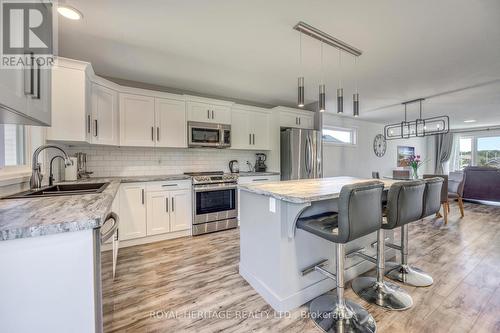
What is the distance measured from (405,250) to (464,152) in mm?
9513

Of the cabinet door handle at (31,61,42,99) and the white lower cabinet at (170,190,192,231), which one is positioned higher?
the cabinet door handle at (31,61,42,99)

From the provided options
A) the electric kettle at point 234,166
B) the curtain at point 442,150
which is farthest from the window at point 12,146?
the curtain at point 442,150

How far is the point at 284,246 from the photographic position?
1.71 metres

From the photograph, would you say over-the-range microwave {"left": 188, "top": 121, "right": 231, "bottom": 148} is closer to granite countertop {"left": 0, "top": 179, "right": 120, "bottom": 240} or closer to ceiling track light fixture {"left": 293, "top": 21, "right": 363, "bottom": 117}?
ceiling track light fixture {"left": 293, "top": 21, "right": 363, "bottom": 117}

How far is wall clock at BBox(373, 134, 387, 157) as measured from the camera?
7.14 m

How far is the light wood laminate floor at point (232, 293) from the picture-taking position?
157cm

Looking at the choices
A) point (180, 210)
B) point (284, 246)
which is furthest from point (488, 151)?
point (180, 210)

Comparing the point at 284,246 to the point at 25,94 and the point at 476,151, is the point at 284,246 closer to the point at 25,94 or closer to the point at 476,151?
the point at 25,94

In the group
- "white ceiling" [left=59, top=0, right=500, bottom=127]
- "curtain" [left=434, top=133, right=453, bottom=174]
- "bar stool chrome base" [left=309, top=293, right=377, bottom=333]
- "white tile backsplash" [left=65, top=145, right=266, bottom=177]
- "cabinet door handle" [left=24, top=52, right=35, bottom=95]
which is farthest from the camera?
"curtain" [left=434, top=133, right=453, bottom=174]

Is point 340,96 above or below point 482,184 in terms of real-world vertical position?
above

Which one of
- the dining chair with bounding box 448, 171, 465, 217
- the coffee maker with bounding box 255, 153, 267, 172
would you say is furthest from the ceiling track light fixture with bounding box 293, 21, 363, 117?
the dining chair with bounding box 448, 171, 465, 217

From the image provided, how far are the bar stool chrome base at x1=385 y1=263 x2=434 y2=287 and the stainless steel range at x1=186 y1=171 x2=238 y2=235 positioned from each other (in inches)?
89.9

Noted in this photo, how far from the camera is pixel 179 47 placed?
2.44 meters

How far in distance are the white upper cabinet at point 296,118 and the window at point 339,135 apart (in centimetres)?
125
